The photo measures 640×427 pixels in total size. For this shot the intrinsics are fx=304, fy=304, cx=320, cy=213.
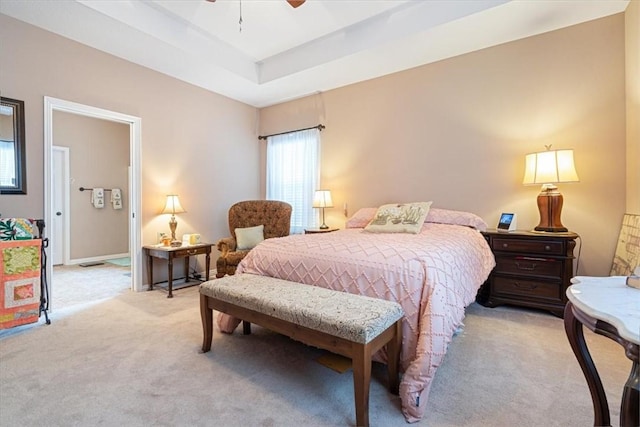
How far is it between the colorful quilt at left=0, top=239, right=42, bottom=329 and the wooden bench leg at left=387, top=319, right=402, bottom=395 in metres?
2.92

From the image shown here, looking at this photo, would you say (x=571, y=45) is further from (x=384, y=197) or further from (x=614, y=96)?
(x=384, y=197)

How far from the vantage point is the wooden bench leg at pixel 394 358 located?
164 cm

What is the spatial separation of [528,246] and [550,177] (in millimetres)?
650

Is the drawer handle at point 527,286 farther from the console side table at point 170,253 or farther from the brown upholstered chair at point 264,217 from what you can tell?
the console side table at point 170,253

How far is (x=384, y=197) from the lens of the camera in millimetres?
4027

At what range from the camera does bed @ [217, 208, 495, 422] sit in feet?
5.07

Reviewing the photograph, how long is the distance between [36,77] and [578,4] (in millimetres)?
4926

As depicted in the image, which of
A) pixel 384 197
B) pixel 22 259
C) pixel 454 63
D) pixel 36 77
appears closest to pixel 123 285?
pixel 22 259

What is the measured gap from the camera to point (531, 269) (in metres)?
2.82

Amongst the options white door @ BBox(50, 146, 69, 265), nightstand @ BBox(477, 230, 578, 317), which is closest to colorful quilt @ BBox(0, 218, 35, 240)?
white door @ BBox(50, 146, 69, 265)

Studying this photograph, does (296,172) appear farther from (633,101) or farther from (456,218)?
(633,101)

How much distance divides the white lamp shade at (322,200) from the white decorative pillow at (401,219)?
3.44 ft

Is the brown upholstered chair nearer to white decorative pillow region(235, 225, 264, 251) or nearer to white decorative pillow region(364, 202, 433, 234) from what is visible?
white decorative pillow region(235, 225, 264, 251)

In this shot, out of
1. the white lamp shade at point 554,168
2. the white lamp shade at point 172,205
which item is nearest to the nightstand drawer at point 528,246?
the white lamp shade at point 554,168
